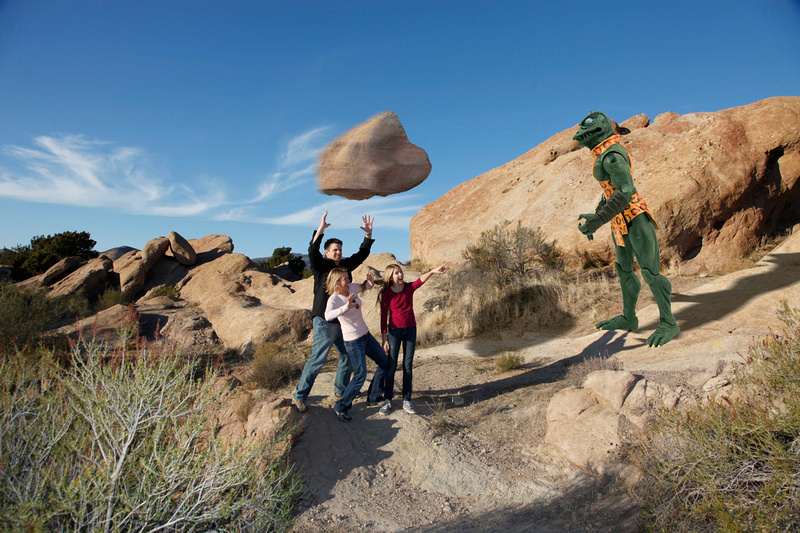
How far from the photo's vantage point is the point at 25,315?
35.0 ft

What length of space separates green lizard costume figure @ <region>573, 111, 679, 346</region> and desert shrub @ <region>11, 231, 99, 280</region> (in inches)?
900

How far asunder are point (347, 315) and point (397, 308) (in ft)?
2.42

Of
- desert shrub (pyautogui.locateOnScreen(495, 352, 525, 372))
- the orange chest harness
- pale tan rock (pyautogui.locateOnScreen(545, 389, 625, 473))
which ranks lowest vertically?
pale tan rock (pyautogui.locateOnScreen(545, 389, 625, 473))

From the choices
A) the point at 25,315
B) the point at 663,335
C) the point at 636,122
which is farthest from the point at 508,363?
the point at 636,122

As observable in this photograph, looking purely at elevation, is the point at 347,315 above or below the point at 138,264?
below

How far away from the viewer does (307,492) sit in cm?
391

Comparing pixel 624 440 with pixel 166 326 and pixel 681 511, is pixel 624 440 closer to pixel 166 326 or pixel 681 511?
pixel 681 511

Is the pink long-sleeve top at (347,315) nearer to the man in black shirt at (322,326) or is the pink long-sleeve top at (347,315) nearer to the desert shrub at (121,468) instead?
the man in black shirt at (322,326)

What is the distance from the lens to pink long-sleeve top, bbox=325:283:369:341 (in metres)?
4.64

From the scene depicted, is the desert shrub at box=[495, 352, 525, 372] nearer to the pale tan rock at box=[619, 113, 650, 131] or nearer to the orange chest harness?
the orange chest harness

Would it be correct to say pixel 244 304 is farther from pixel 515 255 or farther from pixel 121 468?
pixel 121 468

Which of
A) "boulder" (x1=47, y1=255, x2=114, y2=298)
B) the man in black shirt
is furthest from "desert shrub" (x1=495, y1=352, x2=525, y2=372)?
"boulder" (x1=47, y1=255, x2=114, y2=298)

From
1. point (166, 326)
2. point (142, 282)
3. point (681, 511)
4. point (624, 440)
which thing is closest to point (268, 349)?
point (166, 326)

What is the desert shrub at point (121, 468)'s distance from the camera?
2625mm
